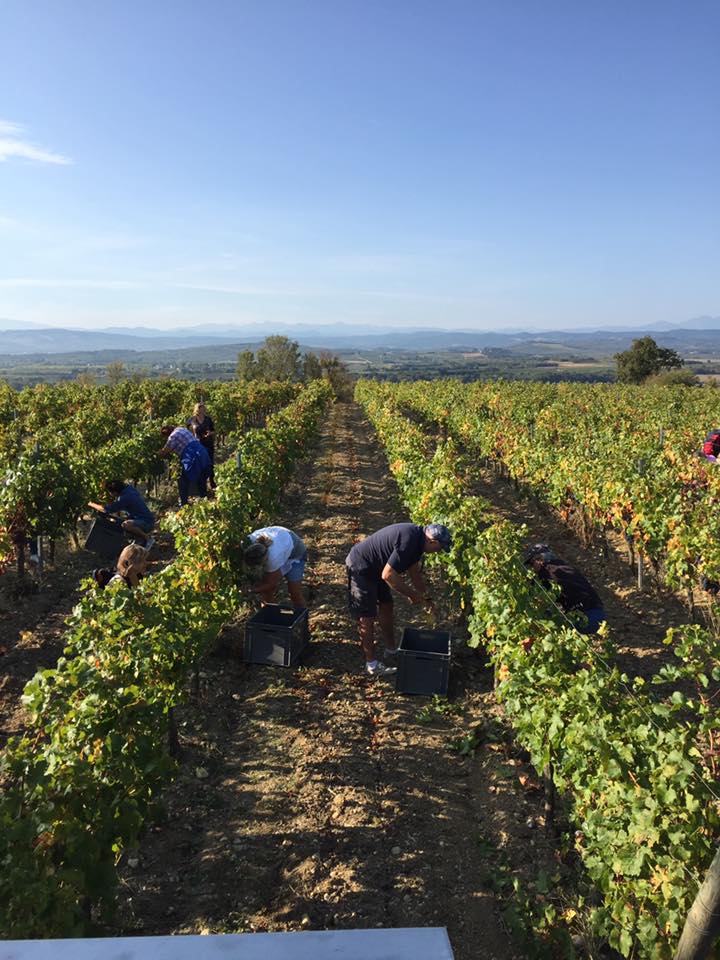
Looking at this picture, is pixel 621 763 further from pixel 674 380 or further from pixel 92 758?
pixel 674 380

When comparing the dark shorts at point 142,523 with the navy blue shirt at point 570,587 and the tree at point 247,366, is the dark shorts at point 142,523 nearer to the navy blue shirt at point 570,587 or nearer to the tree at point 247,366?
the navy blue shirt at point 570,587

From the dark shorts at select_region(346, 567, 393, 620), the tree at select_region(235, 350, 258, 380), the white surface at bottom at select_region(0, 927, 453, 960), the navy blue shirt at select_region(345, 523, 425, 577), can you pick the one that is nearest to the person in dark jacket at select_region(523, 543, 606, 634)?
the navy blue shirt at select_region(345, 523, 425, 577)

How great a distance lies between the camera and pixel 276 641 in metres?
6.03

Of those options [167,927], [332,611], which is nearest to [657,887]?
[167,927]

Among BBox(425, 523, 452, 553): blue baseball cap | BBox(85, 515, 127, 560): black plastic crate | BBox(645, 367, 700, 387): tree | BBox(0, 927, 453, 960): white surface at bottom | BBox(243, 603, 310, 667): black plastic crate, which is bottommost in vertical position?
BBox(243, 603, 310, 667): black plastic crate

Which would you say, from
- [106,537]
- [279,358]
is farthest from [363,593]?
[279,358]

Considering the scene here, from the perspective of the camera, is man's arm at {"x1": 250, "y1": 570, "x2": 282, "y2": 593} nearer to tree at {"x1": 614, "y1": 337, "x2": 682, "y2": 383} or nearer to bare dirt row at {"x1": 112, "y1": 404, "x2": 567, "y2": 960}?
bare dirt row at {"x1": 112, "y1": 404, "x2": 567, "y2": 960}

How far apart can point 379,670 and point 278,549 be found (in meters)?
1.58

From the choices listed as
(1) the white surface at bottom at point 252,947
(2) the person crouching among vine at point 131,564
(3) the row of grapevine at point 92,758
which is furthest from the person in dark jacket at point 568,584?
(1) the white surface at bottom at point 252,947

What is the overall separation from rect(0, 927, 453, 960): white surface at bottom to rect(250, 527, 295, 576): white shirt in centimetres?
514

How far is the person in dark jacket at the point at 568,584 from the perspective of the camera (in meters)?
5.77

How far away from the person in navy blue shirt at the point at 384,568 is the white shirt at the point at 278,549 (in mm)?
738

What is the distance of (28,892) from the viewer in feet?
8.51

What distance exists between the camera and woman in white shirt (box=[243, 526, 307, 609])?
619 centimetres
